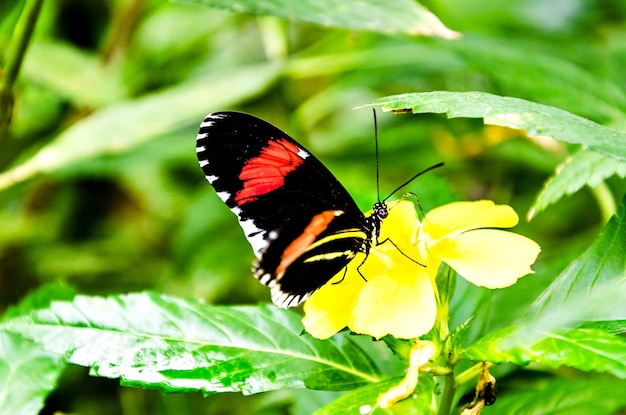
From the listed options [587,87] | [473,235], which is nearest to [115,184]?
[587,87]

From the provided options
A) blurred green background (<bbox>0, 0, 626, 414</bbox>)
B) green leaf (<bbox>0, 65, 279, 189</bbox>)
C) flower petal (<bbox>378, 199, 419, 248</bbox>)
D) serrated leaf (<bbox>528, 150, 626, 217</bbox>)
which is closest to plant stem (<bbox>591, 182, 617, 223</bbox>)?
blurred green background (<bbox>0, 0, 626, 414</bbox>)

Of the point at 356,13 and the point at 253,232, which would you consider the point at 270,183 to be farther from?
the point at 356,13

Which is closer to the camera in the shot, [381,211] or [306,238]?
[306,238]

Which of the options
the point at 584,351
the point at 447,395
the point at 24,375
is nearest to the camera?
the point at 584,351

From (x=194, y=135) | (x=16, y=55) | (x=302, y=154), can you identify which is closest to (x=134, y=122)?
(x=194, y=135)

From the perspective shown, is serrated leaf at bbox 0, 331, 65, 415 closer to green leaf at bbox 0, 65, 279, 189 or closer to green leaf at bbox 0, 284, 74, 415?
green leaf at bbox 0, 284, 74, 415

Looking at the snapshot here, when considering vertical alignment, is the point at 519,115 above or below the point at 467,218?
above

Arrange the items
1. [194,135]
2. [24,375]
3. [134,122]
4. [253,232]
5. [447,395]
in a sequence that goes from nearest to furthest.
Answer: [447,395] < [253,232] < [24,375] < [134,122] < [194,135]
